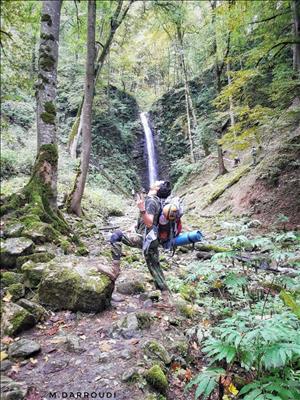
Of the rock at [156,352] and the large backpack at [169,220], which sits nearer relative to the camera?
the rock at [156,352]

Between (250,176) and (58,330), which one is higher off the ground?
(250,176)

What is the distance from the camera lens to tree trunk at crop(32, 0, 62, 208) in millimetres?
5910

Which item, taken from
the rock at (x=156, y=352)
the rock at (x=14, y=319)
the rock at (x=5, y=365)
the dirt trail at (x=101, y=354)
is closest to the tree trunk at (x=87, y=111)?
the dirt trail at (x=101, y=354)

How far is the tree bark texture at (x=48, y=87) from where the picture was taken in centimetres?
593

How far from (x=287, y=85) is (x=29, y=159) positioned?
702 centimetres

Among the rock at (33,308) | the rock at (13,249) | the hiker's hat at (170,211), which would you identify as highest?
the hiker's hat at (170,211)

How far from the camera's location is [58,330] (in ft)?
11.0

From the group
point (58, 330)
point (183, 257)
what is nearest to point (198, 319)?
point (58, 330)

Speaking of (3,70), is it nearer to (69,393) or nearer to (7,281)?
(7,281)

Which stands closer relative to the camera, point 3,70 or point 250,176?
point 3,70

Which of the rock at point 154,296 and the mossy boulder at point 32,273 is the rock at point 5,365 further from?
the rock at point 154,296

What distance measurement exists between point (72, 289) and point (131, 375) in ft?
4.40

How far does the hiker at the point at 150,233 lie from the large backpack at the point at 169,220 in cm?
7

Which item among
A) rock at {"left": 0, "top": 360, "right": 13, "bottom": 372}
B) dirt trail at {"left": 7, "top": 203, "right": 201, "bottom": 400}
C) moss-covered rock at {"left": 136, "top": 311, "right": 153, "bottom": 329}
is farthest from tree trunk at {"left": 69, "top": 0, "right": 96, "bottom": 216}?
rock at {"left": 0, "top": 360, "right": 13, "bottom": 372}
